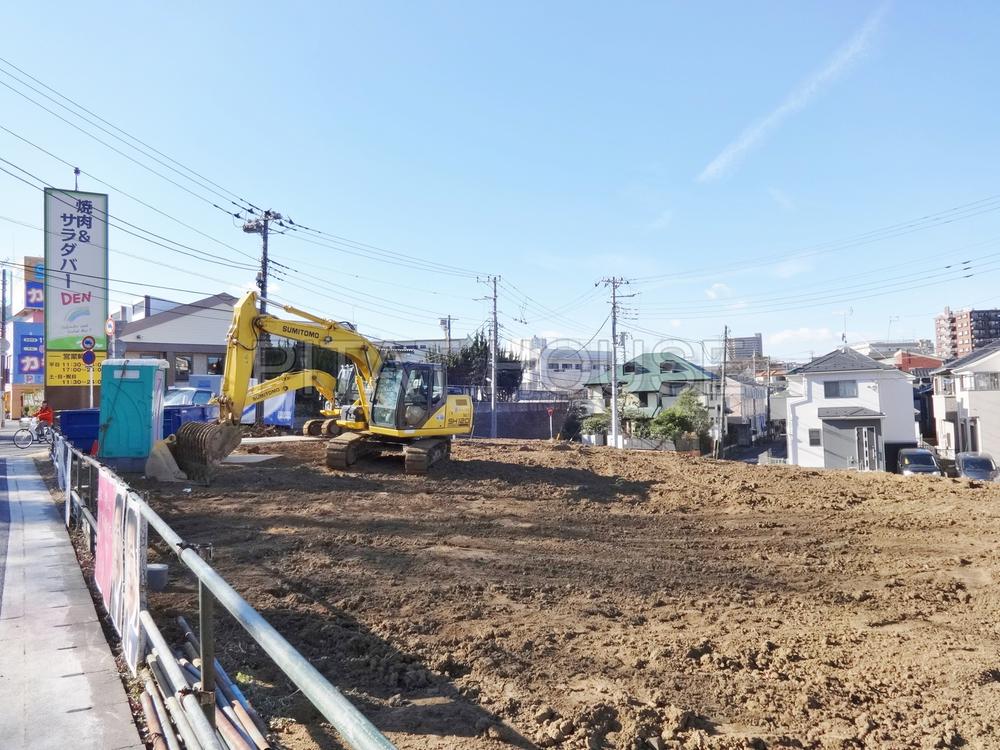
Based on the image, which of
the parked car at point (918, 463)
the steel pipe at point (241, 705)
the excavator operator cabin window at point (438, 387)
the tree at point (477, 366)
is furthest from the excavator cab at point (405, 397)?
the tree at point (477, 366)

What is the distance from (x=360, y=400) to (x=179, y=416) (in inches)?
182

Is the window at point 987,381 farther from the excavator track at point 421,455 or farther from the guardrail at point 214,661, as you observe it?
the guardrail at point 214,661

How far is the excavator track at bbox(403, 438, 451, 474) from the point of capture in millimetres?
14289

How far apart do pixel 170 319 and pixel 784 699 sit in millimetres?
41438

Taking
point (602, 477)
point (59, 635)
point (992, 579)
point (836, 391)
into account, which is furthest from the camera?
point (836, 391)

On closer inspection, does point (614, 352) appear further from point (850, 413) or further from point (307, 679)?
point (307, 679)

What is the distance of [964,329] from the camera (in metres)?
147

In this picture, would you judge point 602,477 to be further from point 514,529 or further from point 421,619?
point 421,619

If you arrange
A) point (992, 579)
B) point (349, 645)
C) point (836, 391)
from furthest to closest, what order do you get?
point (836, 391) < point (992, 579) < point (349, 645)

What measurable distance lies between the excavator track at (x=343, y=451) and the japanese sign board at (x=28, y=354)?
2335cm

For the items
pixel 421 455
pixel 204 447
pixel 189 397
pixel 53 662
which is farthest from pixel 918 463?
pixel 189 397

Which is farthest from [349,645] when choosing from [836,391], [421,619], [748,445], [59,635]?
[748,445]

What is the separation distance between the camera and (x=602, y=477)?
15.2 metres

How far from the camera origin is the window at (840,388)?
3353 centimetres
